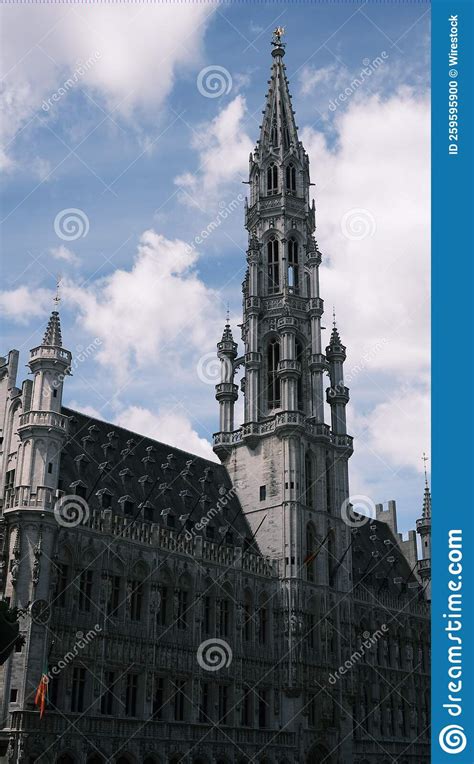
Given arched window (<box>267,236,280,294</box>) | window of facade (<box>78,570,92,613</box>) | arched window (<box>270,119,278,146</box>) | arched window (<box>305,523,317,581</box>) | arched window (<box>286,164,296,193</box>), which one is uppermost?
arched window (<box>270,119,278,146</box>)

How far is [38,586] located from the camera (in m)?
45.9

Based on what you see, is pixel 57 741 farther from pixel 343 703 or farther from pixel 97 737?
pixel 343 703

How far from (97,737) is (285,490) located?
24916mm

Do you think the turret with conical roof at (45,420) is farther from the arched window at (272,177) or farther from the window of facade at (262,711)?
the arched window at (272,177)

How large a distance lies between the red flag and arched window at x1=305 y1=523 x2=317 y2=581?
2617 centimetres

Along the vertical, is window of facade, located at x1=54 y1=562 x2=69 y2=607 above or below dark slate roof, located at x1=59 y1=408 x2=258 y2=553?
below

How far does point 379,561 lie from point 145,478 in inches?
1223

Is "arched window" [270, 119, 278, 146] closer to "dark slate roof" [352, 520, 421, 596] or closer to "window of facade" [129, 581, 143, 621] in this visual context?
"dark slate roof" [352, 520, 421, 596]

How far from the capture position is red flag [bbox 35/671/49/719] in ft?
142

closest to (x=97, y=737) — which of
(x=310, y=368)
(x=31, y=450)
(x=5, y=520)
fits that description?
(x=5, y=520)

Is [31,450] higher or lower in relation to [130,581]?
higher

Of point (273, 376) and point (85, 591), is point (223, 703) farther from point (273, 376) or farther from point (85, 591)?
point (273, 376)

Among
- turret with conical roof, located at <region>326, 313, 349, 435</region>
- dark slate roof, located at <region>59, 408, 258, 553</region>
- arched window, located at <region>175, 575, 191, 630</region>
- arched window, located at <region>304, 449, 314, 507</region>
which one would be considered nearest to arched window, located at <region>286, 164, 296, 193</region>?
turret with conical roof, located at <region>326, 313, 349, 435</region>

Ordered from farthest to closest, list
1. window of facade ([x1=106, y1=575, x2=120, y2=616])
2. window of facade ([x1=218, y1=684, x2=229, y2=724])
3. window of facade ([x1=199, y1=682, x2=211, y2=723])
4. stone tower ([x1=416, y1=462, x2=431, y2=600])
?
stone tower ([x1=416, y1=462, x2=431, y2=600]) → window of facade ([x1=218, y1=684, x2=229, y2=724]) → window of facade ([x1=199, y1=682, x2=211, y2=723]) → window of facade ([x1=106, y1=575, x2=120, y2=616])
